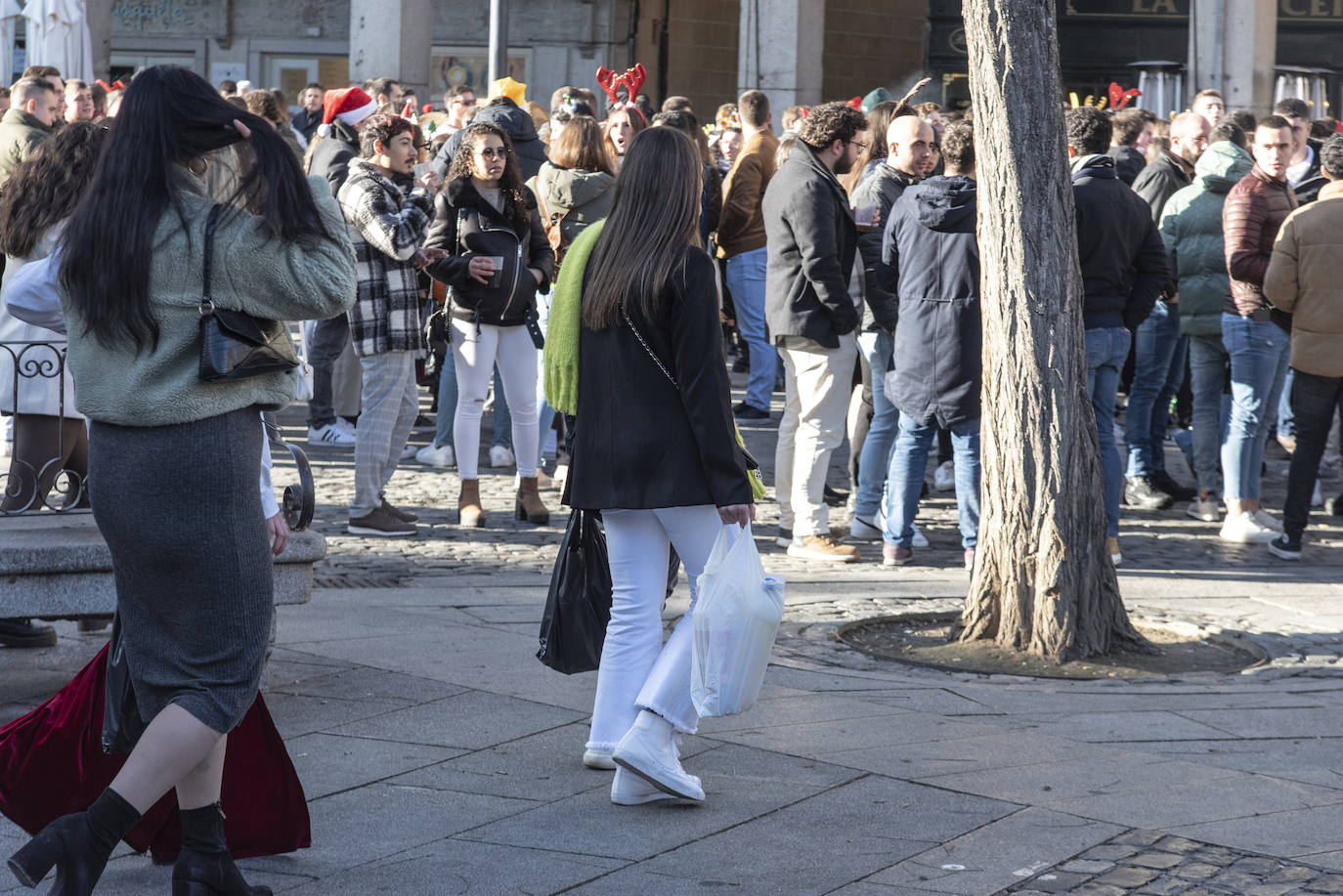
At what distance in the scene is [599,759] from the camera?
4.89 meters

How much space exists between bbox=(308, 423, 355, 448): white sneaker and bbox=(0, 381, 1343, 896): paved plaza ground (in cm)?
373

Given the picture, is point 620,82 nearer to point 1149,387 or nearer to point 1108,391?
point 1149,387

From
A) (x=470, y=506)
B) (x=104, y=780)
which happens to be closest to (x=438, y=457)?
(x=470, y=506)

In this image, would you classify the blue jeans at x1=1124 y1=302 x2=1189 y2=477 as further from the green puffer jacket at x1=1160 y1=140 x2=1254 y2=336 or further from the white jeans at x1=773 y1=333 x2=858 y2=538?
the white jeans at x1=773 y1=333 x2=858 y2=538

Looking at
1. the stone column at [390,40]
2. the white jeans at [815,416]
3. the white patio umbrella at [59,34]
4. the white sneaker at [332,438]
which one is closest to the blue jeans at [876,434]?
the white jeans at [815,416]

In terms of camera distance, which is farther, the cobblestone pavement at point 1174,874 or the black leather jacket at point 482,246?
the black leather jacket at point 482,246

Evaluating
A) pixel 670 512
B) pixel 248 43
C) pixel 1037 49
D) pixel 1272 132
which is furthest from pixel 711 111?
pixel 670 512

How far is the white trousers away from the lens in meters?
8.88

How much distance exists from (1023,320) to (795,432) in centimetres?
220

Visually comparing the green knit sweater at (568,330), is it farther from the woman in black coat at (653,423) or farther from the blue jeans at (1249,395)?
the blue jeans at (1249,395)

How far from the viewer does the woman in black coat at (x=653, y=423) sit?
4582mm

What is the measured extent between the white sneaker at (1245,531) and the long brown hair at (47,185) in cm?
608

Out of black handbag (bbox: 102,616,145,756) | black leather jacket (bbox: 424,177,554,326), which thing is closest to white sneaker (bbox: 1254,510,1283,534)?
black leather jacket (bbox: 424,177,554,326)

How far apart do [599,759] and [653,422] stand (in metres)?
1.00
